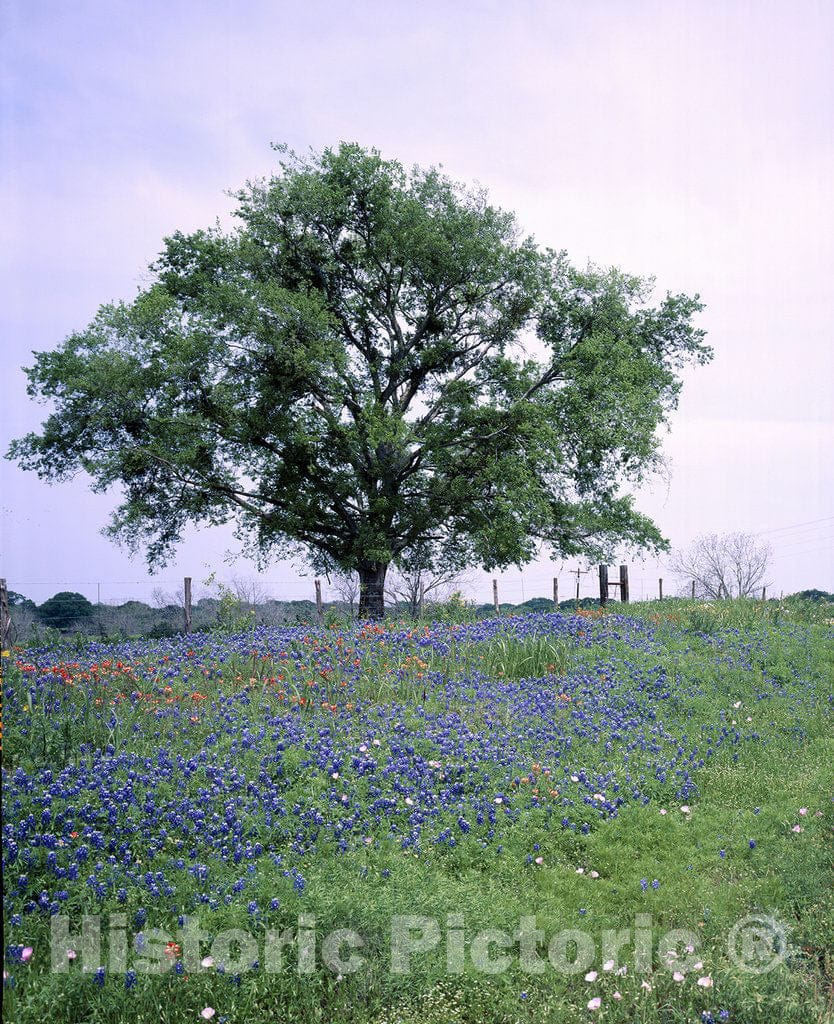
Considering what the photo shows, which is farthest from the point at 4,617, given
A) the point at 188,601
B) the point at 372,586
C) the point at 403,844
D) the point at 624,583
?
the point at 624,583

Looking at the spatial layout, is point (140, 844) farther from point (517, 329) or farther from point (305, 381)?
point (517, 329)

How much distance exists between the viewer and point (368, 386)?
22.8 metres

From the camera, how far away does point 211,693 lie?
9109 mm

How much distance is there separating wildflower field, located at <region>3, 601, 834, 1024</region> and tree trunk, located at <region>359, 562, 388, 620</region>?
10371 millimetres

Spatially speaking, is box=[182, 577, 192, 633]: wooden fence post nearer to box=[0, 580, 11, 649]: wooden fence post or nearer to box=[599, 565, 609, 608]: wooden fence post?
box=[0, 580, 11, 649]: wooden fence post

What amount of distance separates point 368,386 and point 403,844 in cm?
1781

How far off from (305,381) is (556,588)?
1176 centimetres

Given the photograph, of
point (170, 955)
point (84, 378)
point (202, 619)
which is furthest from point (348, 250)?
point (170, 955)

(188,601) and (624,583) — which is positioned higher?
(624,583)

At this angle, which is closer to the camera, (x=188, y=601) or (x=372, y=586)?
(x=188, y=601)

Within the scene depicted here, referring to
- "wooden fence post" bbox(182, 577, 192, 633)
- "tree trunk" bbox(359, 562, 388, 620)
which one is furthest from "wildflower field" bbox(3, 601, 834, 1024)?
"tree trunk" bbox(359, 562, 388, 620)

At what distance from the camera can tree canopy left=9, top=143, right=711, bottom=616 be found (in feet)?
65.4

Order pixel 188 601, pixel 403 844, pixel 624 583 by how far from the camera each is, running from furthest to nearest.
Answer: pixel 188 601 → pixel 624 583 → pixel 403 844

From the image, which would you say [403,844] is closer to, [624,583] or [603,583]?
[624,583]
